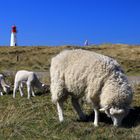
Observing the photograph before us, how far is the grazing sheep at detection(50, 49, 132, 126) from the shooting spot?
1118cm

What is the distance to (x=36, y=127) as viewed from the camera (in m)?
11.5

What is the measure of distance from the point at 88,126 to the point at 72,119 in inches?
38.0

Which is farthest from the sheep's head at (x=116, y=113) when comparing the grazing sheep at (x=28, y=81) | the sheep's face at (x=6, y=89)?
the sheep's face at (x=6, y=89)

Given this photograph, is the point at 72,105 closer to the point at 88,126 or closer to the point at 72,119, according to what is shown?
the point at 72,119

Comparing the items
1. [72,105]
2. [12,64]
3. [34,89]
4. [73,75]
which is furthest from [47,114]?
[12,64]

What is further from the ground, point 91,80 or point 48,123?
point 91,80

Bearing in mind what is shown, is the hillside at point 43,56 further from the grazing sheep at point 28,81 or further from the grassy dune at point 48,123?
the grassy dune at point 48,123

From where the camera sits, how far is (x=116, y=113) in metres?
11.1

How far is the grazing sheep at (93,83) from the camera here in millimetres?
11180

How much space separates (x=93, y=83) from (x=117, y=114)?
3.00ft

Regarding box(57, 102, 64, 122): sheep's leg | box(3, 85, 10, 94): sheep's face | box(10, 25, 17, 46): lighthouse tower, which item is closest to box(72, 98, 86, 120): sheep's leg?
box(57, 102, 64, 122): sheep's leg

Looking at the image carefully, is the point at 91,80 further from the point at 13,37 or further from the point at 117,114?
the point at 13,37

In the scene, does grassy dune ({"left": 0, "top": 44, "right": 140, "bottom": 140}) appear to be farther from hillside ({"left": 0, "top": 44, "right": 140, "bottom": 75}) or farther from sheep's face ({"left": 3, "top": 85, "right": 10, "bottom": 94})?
hillside ({"left": 0, "top": 44, "right": 140, "bottom": 75})

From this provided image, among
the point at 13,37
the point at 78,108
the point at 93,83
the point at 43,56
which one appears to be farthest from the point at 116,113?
the point at 13,37
